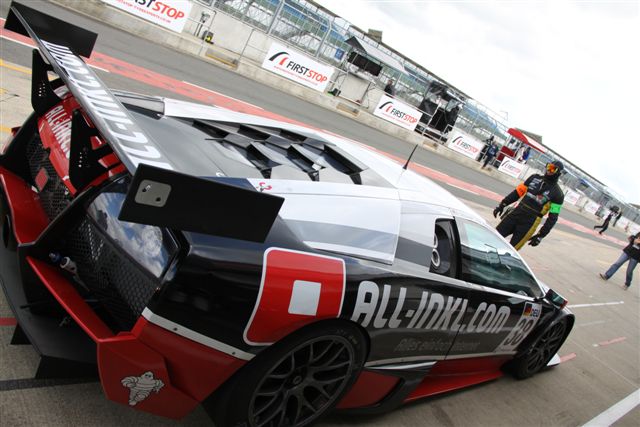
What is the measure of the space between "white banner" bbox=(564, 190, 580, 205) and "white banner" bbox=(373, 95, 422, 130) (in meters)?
18.2

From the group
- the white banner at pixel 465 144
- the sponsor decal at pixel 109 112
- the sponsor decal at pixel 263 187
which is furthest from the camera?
the white banner at pixel 465 144

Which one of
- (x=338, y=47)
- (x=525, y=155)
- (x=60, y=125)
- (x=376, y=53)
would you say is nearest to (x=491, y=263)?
(x=60, y=125)

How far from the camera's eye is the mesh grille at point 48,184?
7.96ft

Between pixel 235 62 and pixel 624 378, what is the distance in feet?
48.7

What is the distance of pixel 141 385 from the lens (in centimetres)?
193

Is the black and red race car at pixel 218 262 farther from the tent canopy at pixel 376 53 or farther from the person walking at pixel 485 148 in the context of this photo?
the person walking at pixel 485 148

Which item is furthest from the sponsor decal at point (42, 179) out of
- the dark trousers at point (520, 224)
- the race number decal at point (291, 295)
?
the dark trousers at point (520, 224)

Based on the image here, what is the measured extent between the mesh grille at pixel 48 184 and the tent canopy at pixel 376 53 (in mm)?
19537

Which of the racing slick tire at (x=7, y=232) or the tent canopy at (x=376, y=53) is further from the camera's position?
the tent canopy at (x=376, y=53)

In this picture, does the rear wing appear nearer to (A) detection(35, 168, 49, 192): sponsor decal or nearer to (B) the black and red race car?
(B) the black and red race car

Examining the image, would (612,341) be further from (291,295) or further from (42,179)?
(42,179)

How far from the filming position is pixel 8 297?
2.18m

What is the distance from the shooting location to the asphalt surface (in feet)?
7.47

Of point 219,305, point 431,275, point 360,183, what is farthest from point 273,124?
point 219,305
